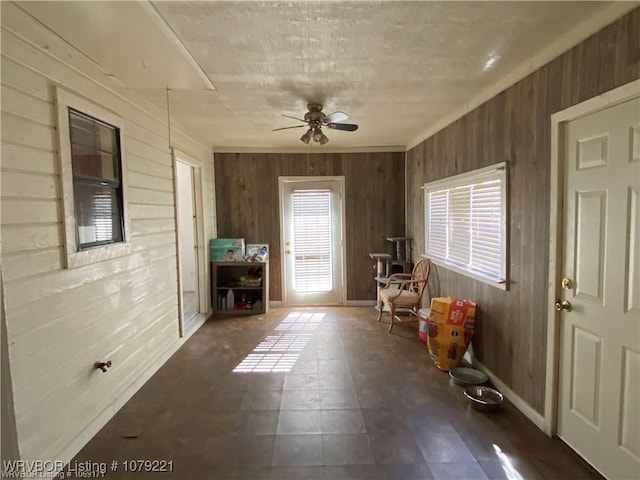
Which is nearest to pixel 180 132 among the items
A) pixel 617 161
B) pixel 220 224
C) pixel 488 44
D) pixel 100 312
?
pixel 220 224

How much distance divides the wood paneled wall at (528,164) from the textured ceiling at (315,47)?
A: 16 cm

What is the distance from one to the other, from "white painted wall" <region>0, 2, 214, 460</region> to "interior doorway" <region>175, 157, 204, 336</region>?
3.34 ft

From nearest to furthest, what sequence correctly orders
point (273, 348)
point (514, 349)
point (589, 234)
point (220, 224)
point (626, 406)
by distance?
point (626, 406)
point (589, 234)
point (514, 349)
point (273, 348)
point (220, 224)

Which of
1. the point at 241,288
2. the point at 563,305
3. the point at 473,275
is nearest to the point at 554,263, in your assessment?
the point at 563,305

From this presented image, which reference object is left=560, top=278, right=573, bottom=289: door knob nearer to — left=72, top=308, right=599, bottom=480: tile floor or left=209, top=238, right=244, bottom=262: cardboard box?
left=72, top=308, right=599, bottom=480: tile floor

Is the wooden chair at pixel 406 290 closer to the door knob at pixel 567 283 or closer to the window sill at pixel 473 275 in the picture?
the window sill at pixel 473 275

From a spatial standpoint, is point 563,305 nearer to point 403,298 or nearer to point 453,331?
point 453,331

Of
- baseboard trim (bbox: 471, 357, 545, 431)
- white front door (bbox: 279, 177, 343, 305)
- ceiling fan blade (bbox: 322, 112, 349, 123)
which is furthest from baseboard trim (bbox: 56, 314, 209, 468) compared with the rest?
baseboard trim (bbox: 471, 357, 545, 431)

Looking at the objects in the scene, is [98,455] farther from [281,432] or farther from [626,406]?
[626,406]

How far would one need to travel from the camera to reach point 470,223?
3.40 metres

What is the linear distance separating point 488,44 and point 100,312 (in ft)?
10.2

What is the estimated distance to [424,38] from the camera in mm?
2053

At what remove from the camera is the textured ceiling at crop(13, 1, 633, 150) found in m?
1.76

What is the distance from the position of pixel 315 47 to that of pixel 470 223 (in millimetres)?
2232
